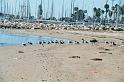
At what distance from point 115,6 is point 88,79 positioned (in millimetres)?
135073

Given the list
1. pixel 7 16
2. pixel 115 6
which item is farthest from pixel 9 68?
pixel 7 16

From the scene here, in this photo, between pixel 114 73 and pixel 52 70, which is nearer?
pixel 114 73

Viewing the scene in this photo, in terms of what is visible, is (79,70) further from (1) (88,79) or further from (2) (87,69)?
(1) (88,79)

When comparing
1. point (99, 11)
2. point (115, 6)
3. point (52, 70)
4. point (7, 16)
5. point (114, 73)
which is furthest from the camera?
point (7, 16)

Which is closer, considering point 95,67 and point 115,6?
point 95,67

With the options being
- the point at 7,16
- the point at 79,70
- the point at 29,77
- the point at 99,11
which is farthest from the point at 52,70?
the point at 7,16

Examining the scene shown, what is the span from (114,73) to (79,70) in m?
2.37

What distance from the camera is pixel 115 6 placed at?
495 ft

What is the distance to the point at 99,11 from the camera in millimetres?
162250

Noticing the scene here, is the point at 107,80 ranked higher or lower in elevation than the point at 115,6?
lower

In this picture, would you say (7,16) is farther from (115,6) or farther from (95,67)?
(95,67)

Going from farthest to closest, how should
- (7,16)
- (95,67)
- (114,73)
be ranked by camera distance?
(7,16)
(95,67)
(114,73)

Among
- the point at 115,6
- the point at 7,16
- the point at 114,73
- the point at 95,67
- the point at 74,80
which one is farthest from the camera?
the point at 7,16

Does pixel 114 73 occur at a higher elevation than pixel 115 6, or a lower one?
lower
